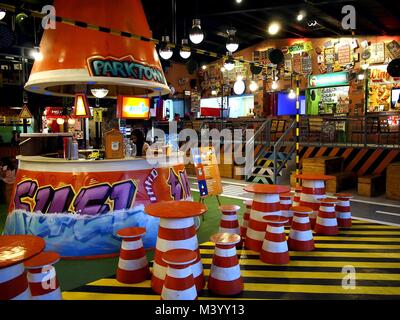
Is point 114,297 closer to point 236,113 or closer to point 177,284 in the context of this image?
point 177,284

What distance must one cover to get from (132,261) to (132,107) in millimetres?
3130

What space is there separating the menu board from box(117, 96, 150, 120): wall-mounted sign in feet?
5.72

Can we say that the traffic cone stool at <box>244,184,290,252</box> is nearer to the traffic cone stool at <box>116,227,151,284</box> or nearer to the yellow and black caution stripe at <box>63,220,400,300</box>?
the yellow and black caution stripe at <box>63,220,400,300</box>

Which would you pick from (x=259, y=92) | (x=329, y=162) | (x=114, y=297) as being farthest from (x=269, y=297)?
(x=259, y=92)

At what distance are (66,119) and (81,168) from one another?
1415 cm

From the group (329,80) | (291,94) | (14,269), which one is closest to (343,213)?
(14,269)

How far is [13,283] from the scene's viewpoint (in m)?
2.66

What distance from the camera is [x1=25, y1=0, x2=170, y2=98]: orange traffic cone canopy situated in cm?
577

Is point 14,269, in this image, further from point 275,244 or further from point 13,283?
point 275,244

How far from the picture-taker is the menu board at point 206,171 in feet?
25.3

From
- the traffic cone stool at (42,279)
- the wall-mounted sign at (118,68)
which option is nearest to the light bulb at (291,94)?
the wall-mounted sign at (118,68)

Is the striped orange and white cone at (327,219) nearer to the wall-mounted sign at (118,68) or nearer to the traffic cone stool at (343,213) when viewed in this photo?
the traffic cone stool at (343,213)

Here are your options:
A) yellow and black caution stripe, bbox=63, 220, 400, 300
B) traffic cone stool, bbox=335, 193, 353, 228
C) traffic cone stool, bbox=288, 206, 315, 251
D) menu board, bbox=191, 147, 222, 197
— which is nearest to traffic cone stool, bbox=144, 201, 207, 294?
yellow and black caution stripe, bbox=63, 220, 400, 300

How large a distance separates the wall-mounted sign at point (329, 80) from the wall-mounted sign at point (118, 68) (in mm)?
14180
